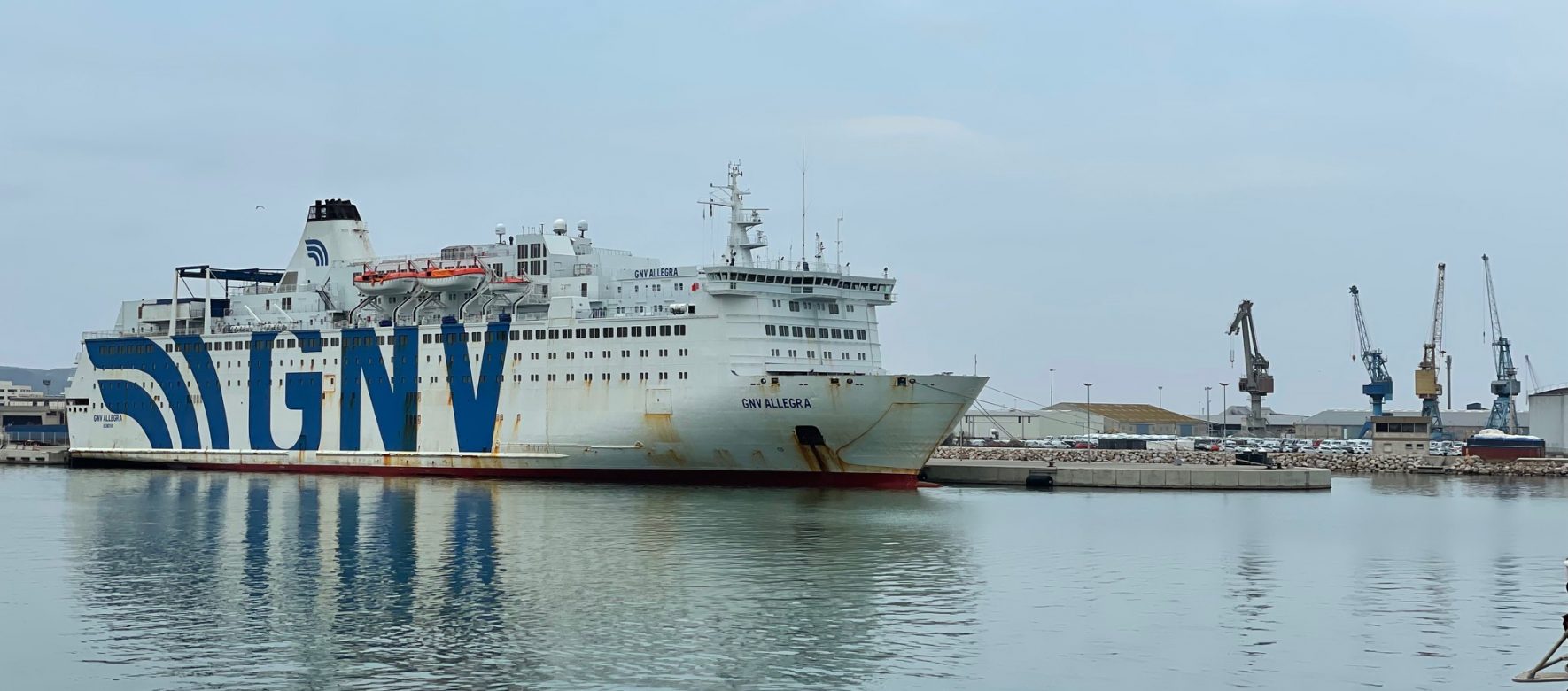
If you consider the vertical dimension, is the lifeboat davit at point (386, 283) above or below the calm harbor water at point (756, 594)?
above

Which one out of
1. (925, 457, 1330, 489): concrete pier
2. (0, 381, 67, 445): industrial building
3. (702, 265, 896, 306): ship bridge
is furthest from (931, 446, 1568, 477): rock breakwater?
(0, 381, 67, 445): industrial building

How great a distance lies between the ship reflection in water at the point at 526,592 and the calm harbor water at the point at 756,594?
8cm

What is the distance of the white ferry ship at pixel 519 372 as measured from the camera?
45.4 m

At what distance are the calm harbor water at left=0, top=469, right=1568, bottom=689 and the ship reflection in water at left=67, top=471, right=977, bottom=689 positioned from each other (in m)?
0.08

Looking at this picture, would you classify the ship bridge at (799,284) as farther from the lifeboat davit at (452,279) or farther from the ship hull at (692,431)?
the lifeboat davit at (452,279)

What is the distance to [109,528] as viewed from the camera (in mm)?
36094

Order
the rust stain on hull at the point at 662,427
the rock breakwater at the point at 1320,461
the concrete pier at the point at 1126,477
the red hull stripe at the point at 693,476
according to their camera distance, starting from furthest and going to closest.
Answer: the rock breakwater at the point at 1320,461, the concrete pier at the point at 1126,477, the rust stain on hull at the point at 662,427, the red hull stripe at the point at 693,476

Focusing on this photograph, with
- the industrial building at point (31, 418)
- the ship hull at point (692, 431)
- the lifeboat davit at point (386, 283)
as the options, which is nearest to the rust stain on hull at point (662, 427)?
the ship hull at point (692, 431)

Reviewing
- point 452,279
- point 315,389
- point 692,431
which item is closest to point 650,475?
point 692,431

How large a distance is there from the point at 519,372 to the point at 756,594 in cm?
2588

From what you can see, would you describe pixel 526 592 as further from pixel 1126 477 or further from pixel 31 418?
pixel 31 418

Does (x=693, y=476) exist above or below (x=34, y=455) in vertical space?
below

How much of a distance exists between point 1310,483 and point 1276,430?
298 ft

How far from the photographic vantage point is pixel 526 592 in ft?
85.4
